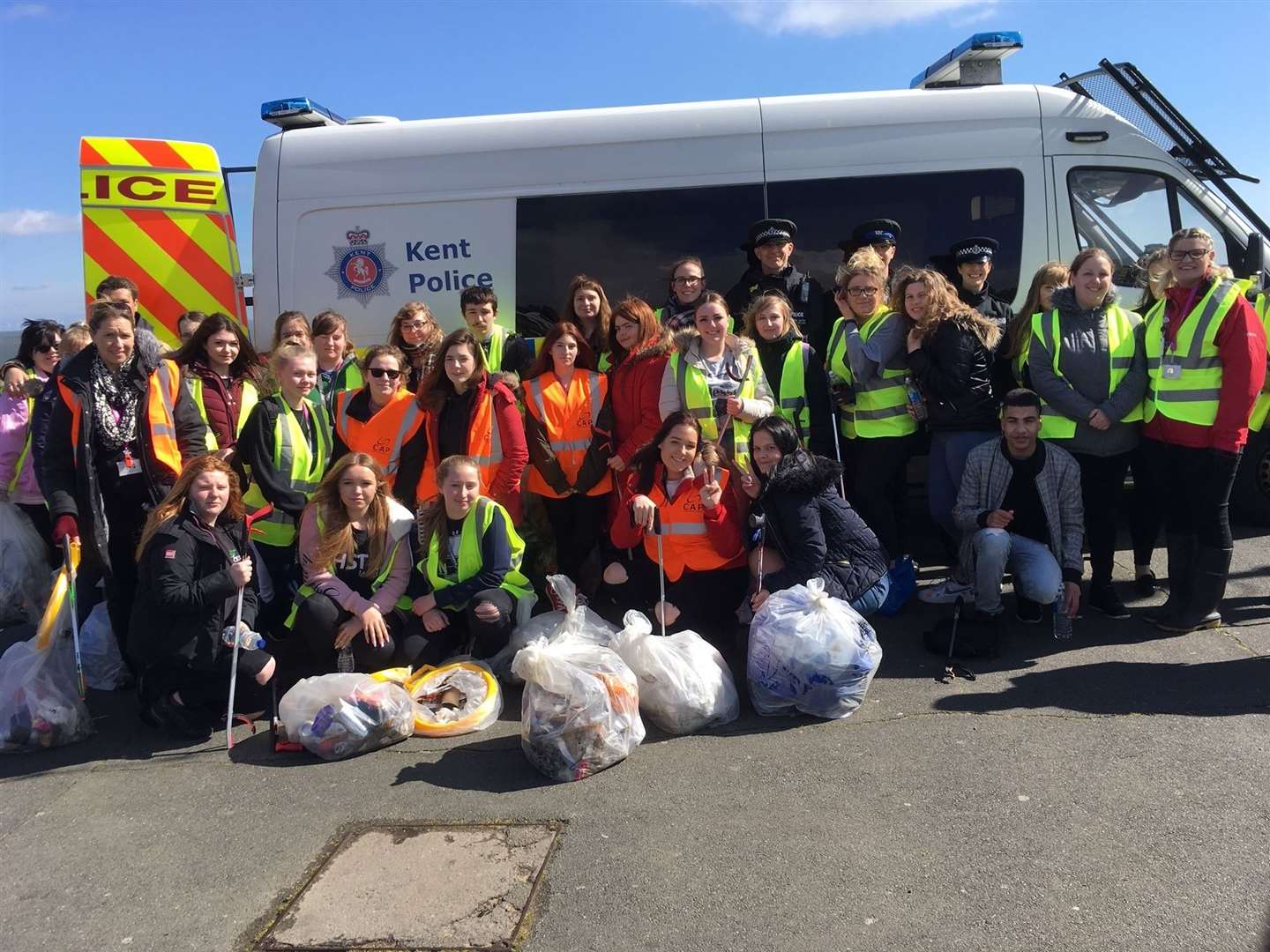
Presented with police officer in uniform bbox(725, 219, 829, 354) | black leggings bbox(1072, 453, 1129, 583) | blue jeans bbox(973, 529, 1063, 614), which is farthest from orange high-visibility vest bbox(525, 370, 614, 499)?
black leggings bbox(1072, 453, 1129, 583)

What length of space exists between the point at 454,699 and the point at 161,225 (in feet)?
13.3

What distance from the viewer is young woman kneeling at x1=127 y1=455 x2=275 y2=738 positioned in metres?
3.95

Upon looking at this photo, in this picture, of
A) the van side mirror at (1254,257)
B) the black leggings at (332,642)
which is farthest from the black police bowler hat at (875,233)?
the black leggings at (332,642)

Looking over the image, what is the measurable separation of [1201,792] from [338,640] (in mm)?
3322

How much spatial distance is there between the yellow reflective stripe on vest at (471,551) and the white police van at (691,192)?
191 centimetres

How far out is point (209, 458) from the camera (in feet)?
13.5

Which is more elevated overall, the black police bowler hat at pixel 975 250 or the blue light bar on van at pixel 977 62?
the blue light bar on van at pixel 977 62

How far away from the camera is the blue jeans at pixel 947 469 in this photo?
4891 millimetres

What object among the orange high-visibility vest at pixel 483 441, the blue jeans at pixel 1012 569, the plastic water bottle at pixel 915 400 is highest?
the plastic water bottle at pixel 915 400

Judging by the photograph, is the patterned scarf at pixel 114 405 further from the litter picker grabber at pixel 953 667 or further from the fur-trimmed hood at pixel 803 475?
the litter picker grabber at pixel 953 667

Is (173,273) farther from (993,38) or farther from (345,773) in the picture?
(993,38)

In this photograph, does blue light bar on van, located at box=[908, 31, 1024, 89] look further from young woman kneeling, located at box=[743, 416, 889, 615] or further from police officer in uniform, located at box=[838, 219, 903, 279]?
young woman kneeling, located at box=[743, 416, 889, 615]

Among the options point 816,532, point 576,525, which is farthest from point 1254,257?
point 576,525

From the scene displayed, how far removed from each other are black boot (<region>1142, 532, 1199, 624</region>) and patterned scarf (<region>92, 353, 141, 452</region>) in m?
4.97
